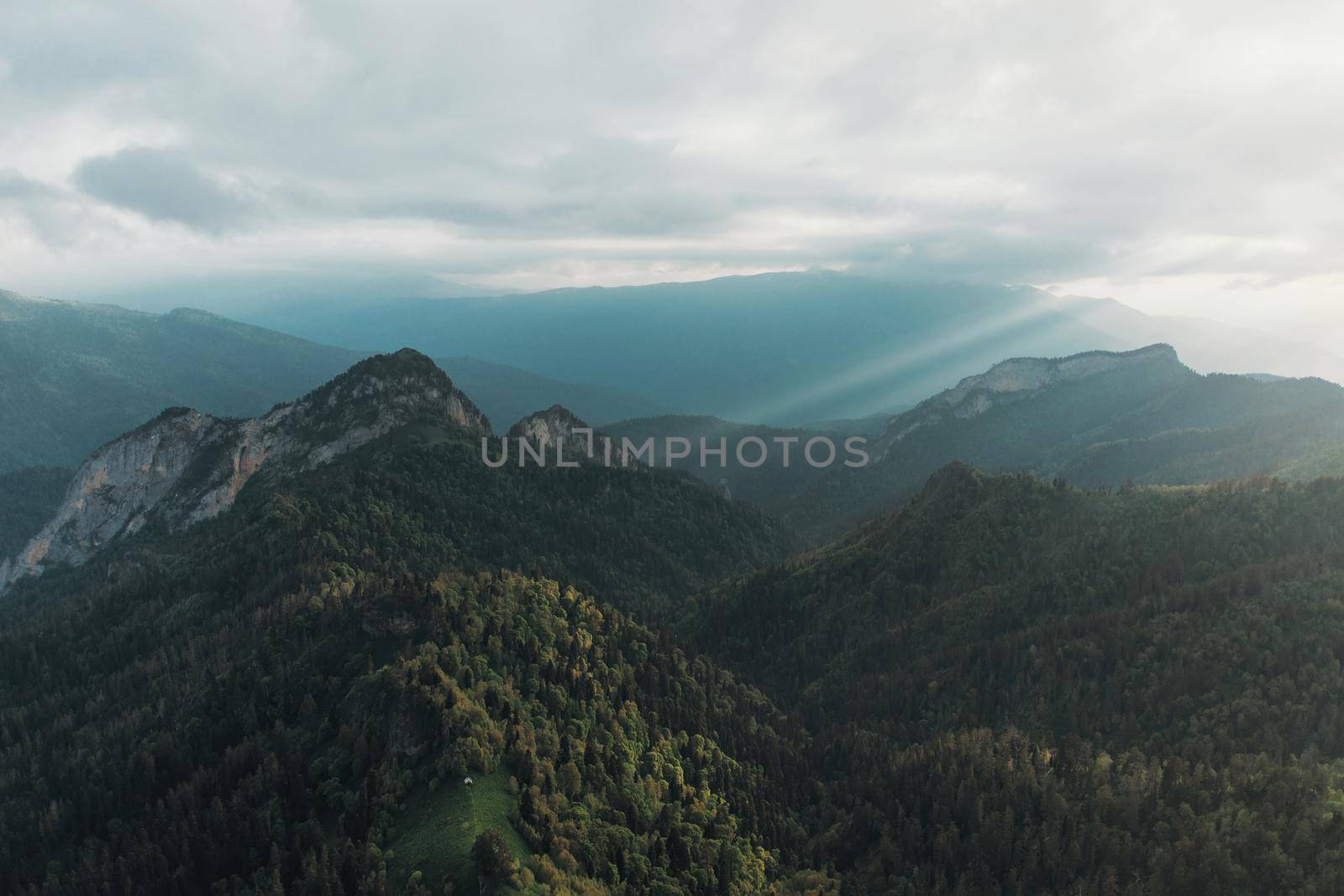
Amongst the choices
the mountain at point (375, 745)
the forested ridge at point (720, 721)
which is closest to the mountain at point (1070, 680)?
the forested ridge at point (720, 721)

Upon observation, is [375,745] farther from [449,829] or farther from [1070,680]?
[1070,680]

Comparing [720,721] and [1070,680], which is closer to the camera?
[720,721]

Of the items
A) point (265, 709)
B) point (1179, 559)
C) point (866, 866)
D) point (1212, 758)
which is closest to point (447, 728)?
point (265, 709)

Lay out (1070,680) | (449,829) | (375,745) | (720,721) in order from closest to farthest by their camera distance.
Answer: (449,829) → (375,745) → (720,721) → (1070,680)

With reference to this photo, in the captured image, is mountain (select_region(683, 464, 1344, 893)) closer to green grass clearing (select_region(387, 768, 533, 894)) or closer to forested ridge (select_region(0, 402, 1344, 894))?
forested ridge (select_region(0, 402, 1344, 894))

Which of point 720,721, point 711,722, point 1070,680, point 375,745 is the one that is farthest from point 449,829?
point 1070,680

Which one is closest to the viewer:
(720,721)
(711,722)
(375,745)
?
(375,745)
